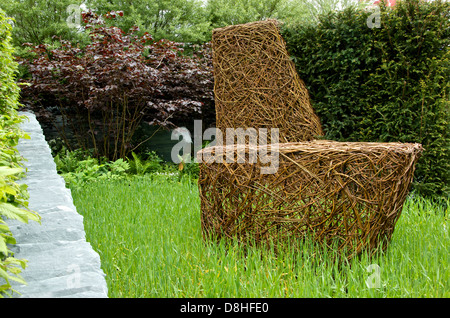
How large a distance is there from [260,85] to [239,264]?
95.9 inches

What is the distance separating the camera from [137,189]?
468cm

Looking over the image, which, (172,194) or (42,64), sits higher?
(42,64)

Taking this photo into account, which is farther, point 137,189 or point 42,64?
point 42,64

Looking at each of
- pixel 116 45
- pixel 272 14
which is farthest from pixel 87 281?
pixel 272 14

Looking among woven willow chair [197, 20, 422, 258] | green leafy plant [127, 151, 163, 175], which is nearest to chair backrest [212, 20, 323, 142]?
woven willow chair [197, 20, 422, 258]

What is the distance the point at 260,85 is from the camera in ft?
13.6

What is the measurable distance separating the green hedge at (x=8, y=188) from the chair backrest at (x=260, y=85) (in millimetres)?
2190

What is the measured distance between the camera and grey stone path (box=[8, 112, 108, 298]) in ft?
4.85

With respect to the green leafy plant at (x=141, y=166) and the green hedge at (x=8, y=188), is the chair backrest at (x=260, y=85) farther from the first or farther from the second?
the green leafy plant at (x=141, y=166)

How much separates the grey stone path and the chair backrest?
87.6 inches

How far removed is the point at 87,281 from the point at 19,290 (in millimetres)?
250

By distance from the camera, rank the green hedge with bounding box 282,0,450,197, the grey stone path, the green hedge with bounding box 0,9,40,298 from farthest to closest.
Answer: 1. the green hedge with bounding box 282,0,450,197
2. the grey stone path
3. the green hedge with bounding box 0,9,40,298

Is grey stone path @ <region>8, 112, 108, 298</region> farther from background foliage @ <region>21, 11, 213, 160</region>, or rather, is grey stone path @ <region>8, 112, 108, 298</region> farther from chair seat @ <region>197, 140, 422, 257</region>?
background foliage @ <region>21, 11, 213, 160</region>
